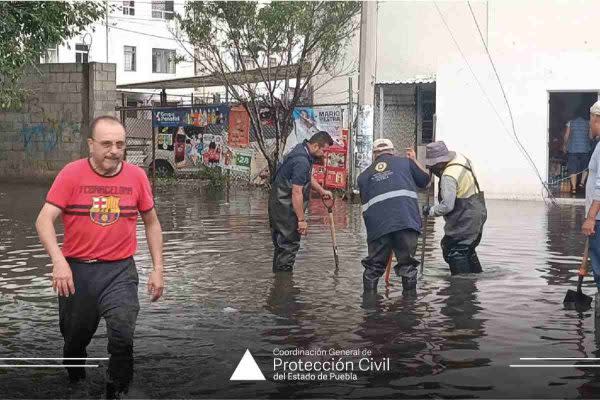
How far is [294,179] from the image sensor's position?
30.9 ft

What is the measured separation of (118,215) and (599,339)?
12.1 ft

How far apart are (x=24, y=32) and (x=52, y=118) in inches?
414

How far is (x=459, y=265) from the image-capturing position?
9.49 metres

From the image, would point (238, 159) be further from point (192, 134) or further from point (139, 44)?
point (139, 44)

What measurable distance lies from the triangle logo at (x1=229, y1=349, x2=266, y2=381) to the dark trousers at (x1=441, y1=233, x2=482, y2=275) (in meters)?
3.85

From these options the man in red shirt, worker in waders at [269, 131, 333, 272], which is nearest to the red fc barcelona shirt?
the man in red shirt

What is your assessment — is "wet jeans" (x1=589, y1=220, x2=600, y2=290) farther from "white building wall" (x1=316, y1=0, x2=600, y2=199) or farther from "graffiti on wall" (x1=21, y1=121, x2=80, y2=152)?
"graffiti on wall" (x1=21, y1=121, x2=80, y2=152)

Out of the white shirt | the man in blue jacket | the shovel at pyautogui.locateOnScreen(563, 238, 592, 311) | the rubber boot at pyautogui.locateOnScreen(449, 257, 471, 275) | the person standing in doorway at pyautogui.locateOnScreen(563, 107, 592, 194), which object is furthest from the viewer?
the person standing in doorway at pyautogui.locateOnScreen(563, 107, 592, 194)

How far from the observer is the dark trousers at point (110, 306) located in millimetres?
5246

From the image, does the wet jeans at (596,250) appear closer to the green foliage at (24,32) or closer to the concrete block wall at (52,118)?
the green foliage at (24,32)

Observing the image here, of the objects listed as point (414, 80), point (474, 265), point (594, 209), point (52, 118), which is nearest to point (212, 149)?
point (52, 118)

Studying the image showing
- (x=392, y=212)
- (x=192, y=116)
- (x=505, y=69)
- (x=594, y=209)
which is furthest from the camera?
(x=192, y=116)

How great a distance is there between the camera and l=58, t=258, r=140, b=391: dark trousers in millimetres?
5246

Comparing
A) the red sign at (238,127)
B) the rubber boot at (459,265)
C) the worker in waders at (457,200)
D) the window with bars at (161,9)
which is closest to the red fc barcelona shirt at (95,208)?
the worker in waders at (457,200)
